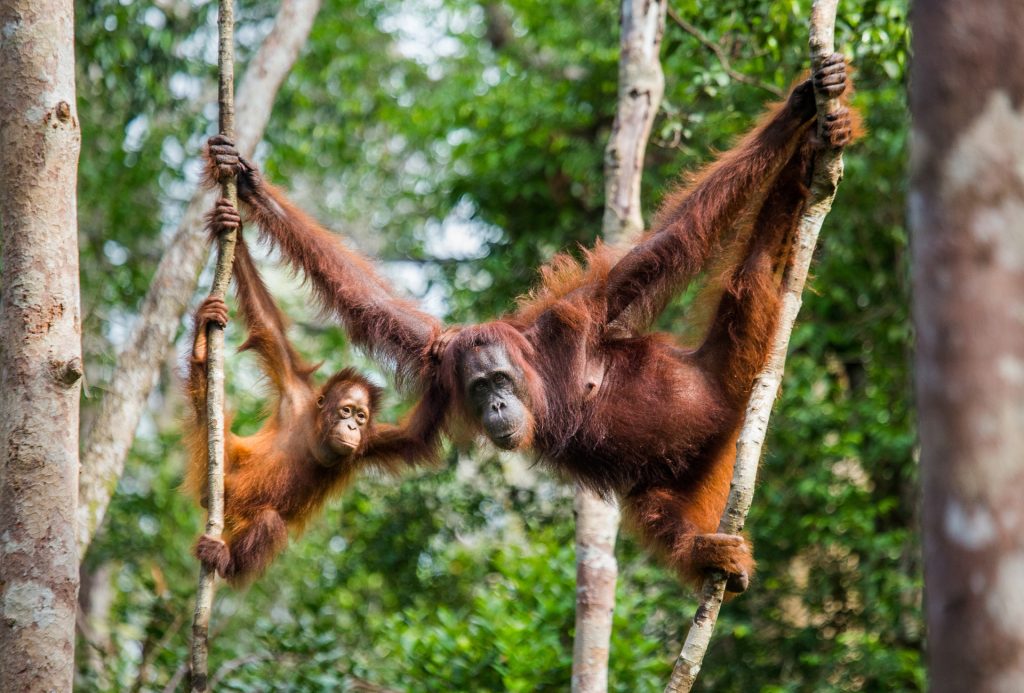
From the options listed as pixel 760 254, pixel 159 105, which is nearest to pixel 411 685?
pixel 760 254

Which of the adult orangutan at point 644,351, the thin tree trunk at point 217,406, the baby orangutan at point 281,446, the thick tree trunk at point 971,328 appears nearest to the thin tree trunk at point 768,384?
the adult orangutan at point 644,351

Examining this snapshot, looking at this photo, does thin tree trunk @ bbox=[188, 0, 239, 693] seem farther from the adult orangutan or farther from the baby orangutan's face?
the baby orangutan's face

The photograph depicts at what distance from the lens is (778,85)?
258 inches

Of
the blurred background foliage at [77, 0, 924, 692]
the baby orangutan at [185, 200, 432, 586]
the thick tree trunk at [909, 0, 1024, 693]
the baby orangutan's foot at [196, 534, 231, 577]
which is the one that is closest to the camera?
the thick tree trunk at [909, 0, 1024, 693]

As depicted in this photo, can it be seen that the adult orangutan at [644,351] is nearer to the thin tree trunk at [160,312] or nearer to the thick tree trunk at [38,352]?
the thick tree trunk at [38,352]

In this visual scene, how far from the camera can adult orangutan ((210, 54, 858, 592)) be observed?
14.3ft

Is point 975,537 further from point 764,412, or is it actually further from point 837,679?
point 837,679

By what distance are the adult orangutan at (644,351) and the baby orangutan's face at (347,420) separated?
623mm

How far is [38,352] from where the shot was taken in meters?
3.52

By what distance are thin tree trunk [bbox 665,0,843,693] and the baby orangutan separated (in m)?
2.07

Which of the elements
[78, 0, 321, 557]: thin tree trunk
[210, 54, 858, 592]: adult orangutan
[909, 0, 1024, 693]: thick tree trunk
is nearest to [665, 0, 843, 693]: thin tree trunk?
[210, 54, 858, 592]: adult orangutan

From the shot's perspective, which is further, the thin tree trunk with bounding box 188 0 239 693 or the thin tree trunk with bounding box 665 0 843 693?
the thin tree trunk with bounding box 188 0 239 693

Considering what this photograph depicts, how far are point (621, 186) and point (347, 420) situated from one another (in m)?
1.82


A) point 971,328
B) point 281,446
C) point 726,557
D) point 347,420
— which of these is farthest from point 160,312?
point 971,328
